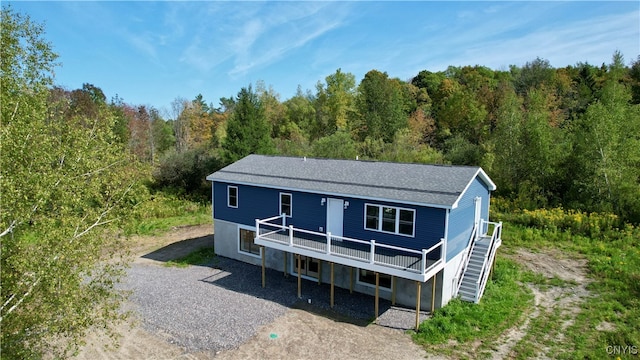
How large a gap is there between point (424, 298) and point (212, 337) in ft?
25.5

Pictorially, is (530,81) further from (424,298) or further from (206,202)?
(424,298)

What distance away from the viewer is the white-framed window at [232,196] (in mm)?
19594

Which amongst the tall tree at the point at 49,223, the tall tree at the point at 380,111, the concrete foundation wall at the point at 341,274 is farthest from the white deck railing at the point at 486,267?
the tall tree at the point at 380,111

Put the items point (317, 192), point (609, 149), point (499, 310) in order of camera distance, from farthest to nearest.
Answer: point (609, 149), point (317, 192), point (499, 310)

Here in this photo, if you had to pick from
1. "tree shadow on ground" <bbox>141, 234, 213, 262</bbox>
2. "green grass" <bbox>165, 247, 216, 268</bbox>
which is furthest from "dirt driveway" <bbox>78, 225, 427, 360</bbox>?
"tree shadow on ground" <bbox>141, 234, 213, 262</bbox>

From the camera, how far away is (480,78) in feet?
180

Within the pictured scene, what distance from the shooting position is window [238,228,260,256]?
64.1 ft

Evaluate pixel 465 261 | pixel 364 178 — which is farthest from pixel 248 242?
pixel 465 261

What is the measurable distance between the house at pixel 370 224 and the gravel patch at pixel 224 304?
0.94 metres

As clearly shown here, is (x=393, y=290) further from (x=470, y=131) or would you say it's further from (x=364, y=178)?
(x=470, y=131)

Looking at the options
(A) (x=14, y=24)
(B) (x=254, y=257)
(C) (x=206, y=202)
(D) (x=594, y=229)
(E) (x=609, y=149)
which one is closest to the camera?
(A) (x=14, y=24)

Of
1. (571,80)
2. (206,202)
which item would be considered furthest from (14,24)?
(571,80)

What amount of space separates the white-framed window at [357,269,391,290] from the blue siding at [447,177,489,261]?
272 cm

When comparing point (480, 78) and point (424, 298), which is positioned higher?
point (480, 78)
